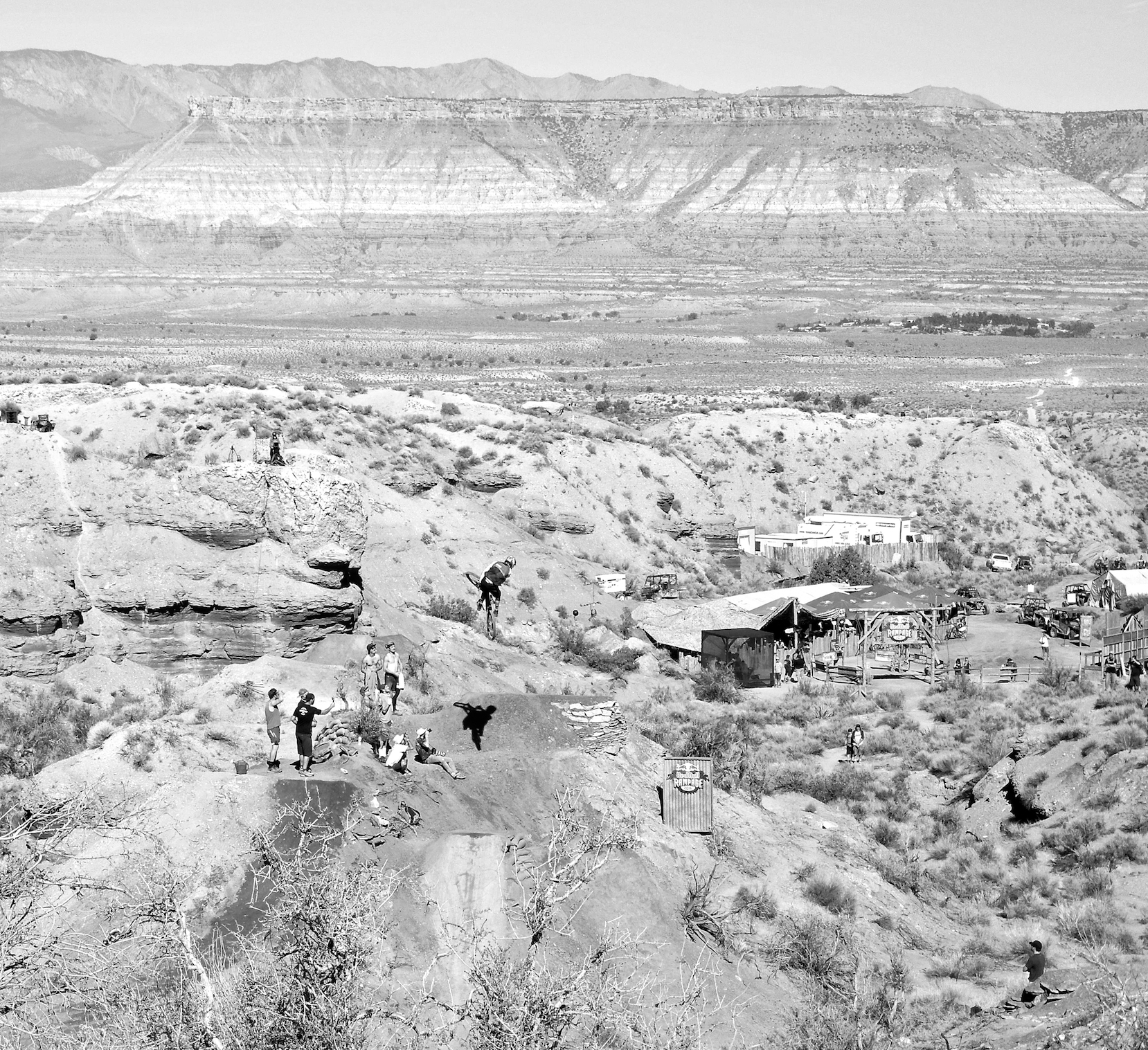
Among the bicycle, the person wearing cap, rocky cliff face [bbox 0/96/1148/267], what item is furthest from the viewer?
rocky cliff face [bbox 0/96/1148/267]

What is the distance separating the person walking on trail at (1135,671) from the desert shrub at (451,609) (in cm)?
1096

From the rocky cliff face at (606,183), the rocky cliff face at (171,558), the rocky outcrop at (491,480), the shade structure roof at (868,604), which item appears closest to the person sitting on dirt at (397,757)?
the rocky cliff face at (171,558)

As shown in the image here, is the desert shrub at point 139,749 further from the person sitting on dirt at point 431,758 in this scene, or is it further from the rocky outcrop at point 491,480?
the rocky outcrop at point 491,480

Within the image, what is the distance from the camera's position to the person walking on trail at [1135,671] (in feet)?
78.0

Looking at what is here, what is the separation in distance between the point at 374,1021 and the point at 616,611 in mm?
19242

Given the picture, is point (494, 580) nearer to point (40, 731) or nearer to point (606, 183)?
point (40, 731)

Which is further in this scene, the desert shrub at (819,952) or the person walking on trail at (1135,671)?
the person walking on trail at (1135,671)

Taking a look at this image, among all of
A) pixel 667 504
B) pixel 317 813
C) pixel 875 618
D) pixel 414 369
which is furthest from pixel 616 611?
pixel 414 369

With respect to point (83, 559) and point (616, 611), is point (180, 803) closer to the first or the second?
point (83, 559)

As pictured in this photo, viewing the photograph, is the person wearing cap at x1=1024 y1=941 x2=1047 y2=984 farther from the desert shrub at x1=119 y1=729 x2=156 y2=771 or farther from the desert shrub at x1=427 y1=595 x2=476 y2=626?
the desert shrub at x1=427 y1=595 x2=476 y2=626

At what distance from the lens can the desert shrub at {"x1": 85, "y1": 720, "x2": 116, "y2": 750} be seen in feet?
51.2

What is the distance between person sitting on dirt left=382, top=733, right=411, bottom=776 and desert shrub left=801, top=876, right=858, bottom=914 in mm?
4354

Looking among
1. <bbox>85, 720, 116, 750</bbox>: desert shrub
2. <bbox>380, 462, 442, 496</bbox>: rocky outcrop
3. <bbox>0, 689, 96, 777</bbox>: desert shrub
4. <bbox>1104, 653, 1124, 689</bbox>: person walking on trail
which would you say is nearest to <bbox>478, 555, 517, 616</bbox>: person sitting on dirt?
<bbox>380, 462, 442, 496</bbox>: rocky outcrop

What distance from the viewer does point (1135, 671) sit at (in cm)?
2447
